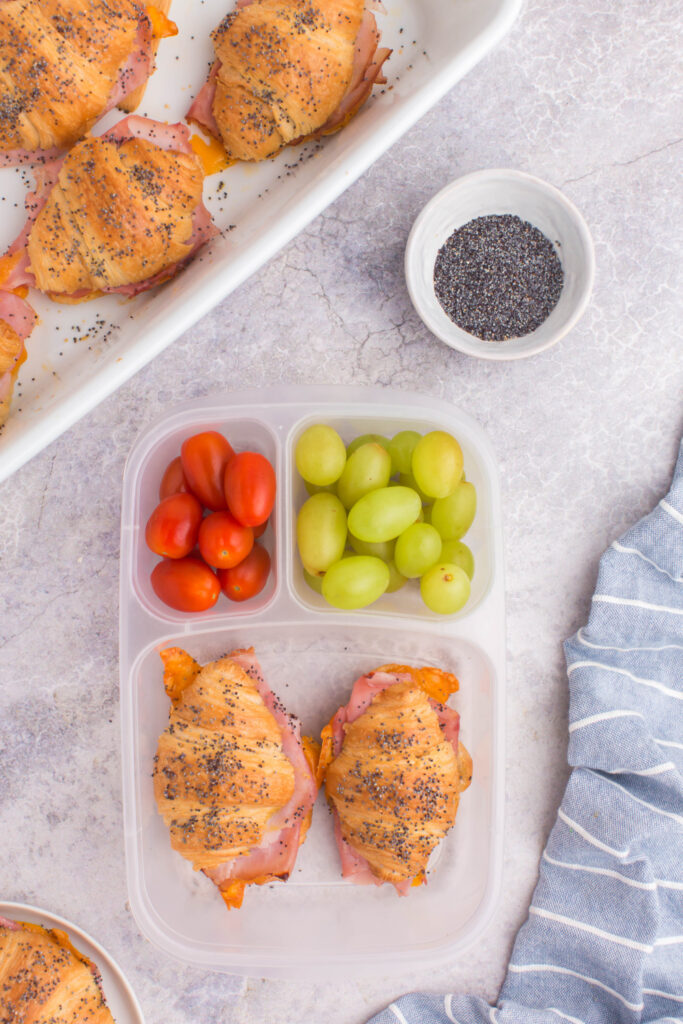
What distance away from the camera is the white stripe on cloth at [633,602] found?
4.48ft

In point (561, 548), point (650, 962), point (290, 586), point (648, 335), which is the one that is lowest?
point (650, 962)

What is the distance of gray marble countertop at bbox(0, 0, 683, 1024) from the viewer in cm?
137

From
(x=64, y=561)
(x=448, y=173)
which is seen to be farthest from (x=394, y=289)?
(x=64, y=561)

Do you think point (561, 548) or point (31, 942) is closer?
point (31, 942)

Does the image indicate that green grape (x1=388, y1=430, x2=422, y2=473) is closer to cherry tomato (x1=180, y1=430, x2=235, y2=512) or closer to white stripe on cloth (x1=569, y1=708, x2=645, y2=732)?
cherry tomato (x1=180, y1=430, x2=235, y2=512)

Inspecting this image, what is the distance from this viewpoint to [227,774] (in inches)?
47.8

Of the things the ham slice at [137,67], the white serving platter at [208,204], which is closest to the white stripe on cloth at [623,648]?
the white serving platter at [208,204]

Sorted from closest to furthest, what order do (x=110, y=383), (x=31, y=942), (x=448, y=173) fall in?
1. (x=110, y=383)
2. (x=31, y=942)
3. (x=448, y=173)

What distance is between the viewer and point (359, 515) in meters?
1.20

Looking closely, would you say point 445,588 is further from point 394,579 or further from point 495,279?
point 495,279

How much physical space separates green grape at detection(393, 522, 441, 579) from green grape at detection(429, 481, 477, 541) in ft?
0.10

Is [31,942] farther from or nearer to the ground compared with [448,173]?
nearer to the ground

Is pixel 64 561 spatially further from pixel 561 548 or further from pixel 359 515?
pixel 561 548

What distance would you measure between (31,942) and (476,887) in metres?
0.72
